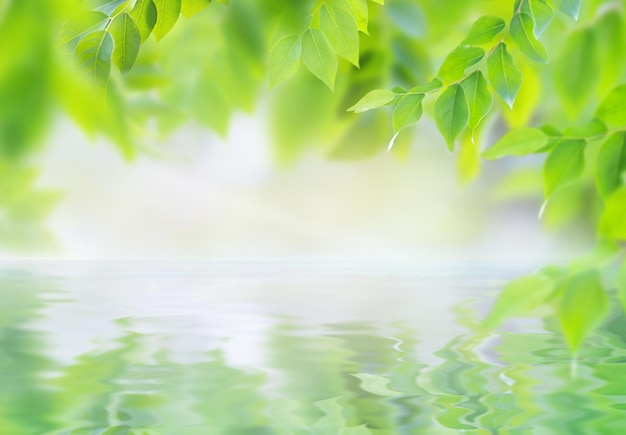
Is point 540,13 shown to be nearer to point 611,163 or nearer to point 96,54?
point 611,163

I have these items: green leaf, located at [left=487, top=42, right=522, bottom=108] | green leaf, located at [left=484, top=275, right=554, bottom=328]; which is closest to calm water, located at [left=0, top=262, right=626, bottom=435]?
green leaf, located at [left=484, top=275, right=554, bottom=328]

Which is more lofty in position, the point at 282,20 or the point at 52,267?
the point at 282,20

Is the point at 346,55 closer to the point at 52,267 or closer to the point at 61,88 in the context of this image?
the point at 61,88

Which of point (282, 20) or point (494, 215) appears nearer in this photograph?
point (282, 20)

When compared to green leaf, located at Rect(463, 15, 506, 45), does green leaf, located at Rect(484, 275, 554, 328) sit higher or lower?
lower

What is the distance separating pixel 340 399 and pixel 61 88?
0.23 metres

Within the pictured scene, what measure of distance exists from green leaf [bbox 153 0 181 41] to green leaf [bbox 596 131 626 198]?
0.18 metres

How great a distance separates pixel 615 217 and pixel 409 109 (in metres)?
0.09

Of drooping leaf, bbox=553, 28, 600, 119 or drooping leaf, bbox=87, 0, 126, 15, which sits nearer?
drooping leaf, bbox=87, 0, 126, 15

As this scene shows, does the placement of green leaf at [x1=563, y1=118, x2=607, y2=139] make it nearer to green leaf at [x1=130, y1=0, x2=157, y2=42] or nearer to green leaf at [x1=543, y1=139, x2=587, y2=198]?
green leaf at [x1=543, y1=139, x2=587, y2=198]

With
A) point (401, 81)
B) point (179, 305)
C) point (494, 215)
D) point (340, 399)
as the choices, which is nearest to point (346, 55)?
point (340, 399)

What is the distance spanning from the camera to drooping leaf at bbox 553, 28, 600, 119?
576mm

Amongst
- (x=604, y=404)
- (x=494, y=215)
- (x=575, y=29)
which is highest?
(x=575, y=29)

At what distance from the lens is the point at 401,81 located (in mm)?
607
